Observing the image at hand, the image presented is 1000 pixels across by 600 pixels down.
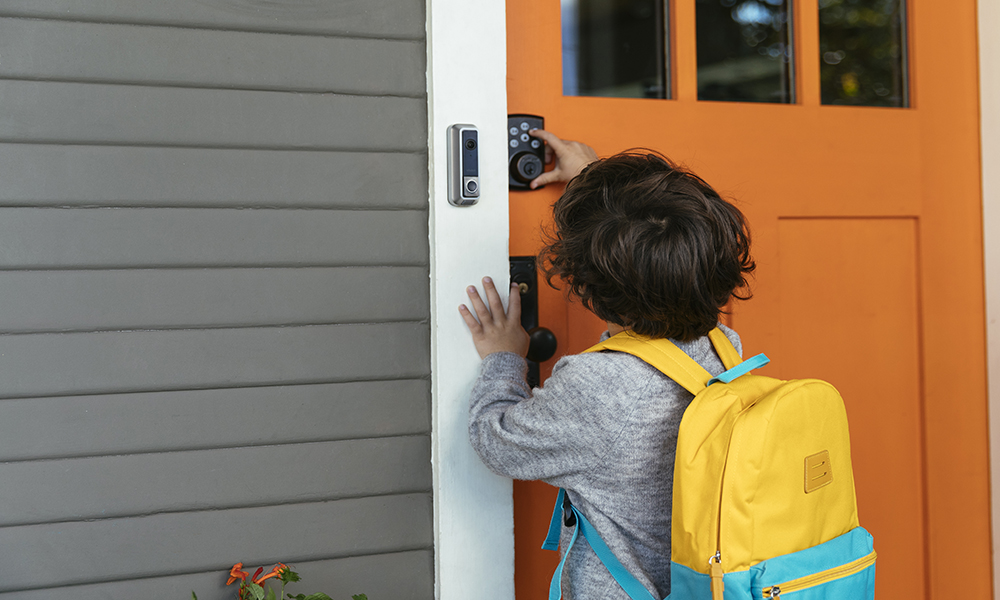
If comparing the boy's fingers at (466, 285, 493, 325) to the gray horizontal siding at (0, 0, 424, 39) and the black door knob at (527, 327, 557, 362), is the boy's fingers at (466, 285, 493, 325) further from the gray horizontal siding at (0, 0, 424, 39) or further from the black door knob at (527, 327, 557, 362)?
the gray horizontal siding at (0, 0, 424, 39)

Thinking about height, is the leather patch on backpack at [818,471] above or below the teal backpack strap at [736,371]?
below

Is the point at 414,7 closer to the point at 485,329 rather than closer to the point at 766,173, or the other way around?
the point at 485,329

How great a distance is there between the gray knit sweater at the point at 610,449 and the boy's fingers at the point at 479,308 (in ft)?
0.77

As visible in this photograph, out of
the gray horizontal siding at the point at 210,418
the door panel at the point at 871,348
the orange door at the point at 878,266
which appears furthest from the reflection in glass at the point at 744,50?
the gray horizontal siding at the point at 210,418

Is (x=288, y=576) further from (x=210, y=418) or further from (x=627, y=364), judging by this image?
(x=627, y=364)

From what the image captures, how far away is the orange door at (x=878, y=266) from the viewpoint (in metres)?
1.46

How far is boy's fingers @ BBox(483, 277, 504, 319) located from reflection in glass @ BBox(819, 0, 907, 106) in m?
0.82

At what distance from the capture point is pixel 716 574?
2.97 feet

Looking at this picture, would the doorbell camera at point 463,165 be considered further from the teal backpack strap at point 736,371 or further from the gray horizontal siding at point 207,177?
the teal backpack strap at point 736,371

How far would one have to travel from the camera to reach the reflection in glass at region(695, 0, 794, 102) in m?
1.49

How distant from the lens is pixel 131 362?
1180 mm

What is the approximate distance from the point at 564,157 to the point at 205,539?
2.88 feet

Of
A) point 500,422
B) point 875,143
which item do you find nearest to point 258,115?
point 500,422

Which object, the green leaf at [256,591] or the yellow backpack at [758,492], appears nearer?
the yellow backpack at [758,492]
